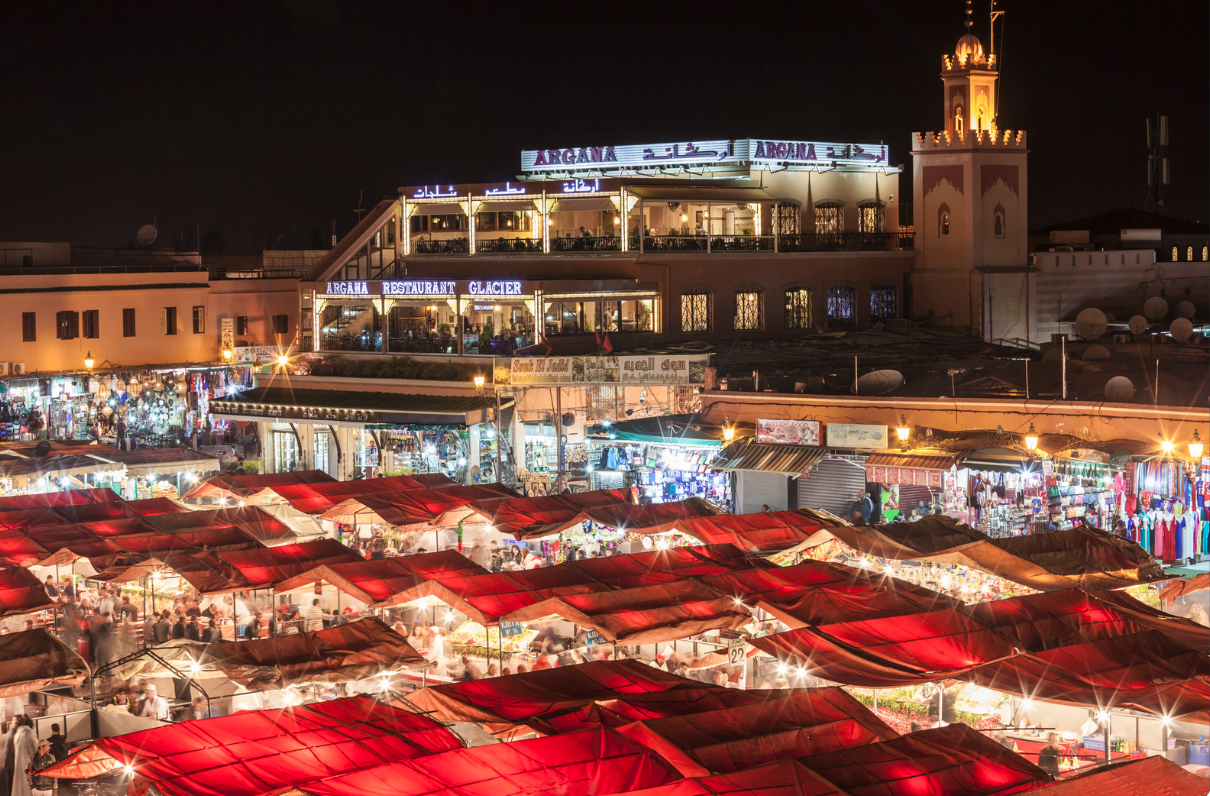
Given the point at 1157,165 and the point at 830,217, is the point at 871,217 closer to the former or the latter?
the point at 830,217

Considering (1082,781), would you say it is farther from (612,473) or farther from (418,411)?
(418,411)

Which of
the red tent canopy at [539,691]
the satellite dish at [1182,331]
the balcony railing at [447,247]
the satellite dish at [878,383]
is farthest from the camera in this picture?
the balcony railing at [447,247]

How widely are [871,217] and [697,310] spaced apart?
7909 mm

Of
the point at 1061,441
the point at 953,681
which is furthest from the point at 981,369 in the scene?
the point at 953,681

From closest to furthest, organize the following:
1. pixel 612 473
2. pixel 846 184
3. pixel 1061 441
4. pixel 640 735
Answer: pixel 640 735
pixel 1061 441
pixel 612 473
pixel 846 184

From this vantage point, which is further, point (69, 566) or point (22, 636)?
point (69, 566)

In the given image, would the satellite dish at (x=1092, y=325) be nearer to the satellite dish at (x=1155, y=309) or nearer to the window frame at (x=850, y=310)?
the satellite dish at (x=1155, y=309)

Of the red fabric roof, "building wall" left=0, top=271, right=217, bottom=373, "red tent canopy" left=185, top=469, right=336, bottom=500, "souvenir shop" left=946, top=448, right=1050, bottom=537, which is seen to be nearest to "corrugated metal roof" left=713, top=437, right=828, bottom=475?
"souvenir shop" left=946, top=448, right=1050, bottom=537

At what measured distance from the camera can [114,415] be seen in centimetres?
4341

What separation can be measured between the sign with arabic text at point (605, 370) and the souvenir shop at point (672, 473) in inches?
95.9

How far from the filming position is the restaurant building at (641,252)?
41.2 meters

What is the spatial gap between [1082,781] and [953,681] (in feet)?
12.1

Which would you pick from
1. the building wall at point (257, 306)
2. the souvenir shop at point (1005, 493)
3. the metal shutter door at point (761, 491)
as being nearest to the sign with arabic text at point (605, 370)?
the metal shutter door at point (761, 491)

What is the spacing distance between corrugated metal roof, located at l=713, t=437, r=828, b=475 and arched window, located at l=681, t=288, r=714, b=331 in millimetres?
14114
